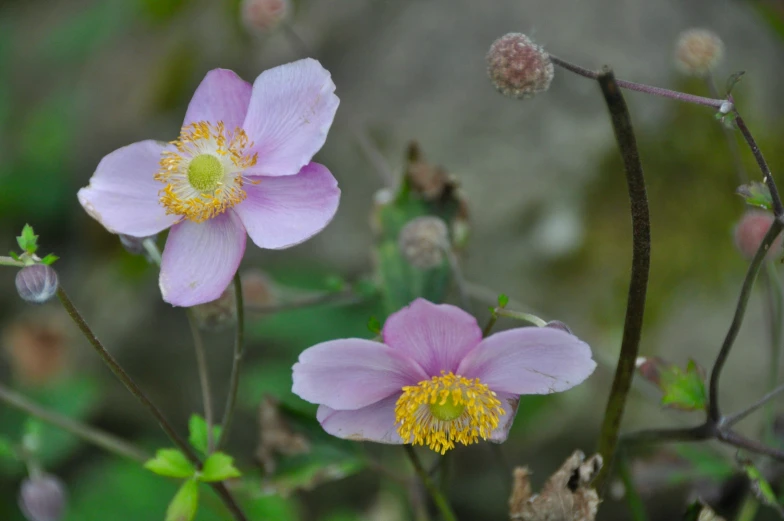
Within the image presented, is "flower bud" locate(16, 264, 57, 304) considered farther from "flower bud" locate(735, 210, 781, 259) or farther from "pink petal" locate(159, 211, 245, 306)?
"flower bud" locate(735, 210, 781, 259)

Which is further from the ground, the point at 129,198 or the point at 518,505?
the point at 129,198

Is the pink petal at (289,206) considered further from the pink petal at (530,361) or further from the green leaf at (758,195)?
the green leaf at (758,195)

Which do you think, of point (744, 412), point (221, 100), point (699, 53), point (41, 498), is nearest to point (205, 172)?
point (221, 100)

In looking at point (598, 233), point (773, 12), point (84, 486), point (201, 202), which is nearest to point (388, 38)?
point (598, 233)

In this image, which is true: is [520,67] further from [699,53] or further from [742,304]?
[699,53]

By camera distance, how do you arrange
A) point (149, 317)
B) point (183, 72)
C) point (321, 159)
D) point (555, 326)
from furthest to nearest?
point (183, 72) < point (149, 317) < point (321, 159) < point (555, 326)

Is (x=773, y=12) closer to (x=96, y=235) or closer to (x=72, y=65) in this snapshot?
(x=96, y=235)

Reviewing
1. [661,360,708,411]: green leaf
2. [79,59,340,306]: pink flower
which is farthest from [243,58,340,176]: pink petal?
[661,360,708,411]: green leaf
